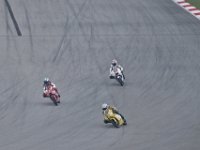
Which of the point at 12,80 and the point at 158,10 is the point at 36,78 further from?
the point at 158,10

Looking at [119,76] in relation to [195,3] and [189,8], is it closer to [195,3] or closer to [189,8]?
[189,8]

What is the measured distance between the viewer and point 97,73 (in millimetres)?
34250

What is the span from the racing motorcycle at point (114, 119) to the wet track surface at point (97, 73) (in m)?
0.29

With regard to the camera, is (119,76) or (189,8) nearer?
(119,76)

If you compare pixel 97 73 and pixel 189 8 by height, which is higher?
pixel 189 8

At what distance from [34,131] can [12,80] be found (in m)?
7.56

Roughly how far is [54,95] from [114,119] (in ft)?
13.5

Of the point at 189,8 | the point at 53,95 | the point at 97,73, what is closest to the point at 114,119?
the point at 53,95

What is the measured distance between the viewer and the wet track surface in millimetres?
24922

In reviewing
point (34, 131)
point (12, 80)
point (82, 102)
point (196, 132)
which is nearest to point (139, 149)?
point (196, 132)

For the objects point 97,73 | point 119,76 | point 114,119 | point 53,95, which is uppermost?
point 97,73

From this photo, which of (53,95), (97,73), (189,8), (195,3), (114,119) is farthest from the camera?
(195,3)

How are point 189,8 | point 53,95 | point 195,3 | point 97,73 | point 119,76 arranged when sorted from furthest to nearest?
point 195,3
point 189,8
point 97,73
point 119,76
point 53,95

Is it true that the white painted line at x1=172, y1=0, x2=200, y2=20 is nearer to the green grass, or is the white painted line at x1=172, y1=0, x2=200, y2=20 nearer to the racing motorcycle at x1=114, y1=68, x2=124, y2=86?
the green grass
